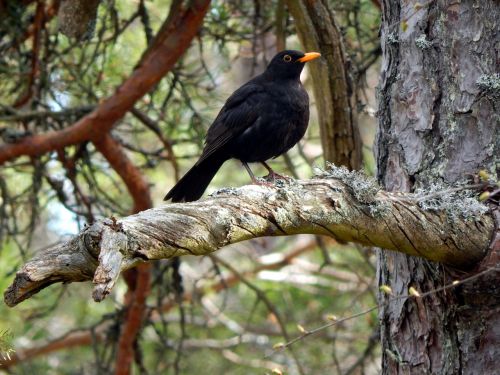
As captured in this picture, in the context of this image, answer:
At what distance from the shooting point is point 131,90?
4.80 m

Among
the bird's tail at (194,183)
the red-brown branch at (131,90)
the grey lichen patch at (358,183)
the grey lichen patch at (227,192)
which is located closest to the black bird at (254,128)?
the bird's tail at (194,183)

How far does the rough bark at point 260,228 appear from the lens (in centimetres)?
203

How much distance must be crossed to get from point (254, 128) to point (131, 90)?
2.49 ft

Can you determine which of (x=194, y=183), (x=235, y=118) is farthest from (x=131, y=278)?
(x=235, y=118)

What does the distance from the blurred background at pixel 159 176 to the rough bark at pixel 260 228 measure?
1.34 meters

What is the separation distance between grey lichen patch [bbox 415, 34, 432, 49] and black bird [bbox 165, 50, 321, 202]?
1239 millimetres

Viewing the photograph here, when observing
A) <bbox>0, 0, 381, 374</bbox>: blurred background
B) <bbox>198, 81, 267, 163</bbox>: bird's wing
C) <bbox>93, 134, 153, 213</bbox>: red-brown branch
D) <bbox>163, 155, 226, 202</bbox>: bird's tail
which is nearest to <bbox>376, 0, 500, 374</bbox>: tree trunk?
<bbox>0, 0, 381, 374</bbox>: blurred background

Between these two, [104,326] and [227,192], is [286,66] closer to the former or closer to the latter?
[227,192]

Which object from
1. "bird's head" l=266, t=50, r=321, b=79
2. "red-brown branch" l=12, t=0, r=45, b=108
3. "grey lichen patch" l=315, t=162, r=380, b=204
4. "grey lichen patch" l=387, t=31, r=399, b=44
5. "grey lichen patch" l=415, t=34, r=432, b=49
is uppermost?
"red-brown branch" l=12, t=0, r=45, b=108

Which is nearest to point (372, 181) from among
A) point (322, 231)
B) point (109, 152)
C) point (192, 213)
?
point (322, 231)

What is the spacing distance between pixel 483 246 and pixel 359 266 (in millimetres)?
3835

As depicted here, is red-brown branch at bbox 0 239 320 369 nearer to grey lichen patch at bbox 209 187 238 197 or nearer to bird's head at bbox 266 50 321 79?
bird's head at bbox 266 50 321 79

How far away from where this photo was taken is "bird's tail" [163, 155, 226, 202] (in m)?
4.77

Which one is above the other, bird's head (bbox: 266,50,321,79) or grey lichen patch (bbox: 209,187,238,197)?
bird's head (bbox: 266,50,321,79)
